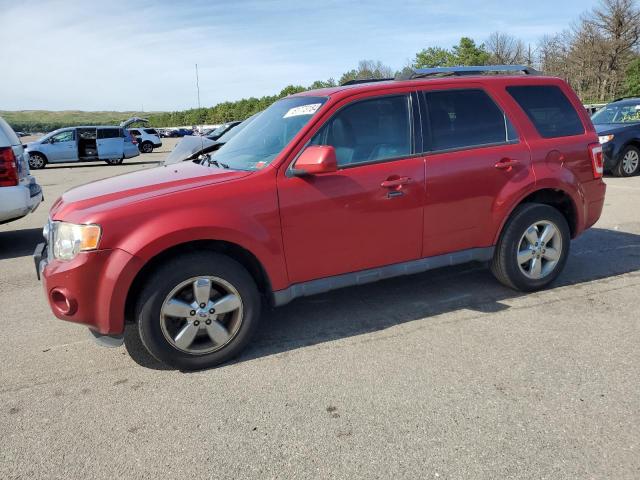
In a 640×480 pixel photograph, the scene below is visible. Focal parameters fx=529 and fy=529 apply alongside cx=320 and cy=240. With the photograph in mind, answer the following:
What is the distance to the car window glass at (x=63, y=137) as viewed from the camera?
21.8 meters

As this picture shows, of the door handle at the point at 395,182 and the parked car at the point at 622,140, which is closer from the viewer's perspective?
the door handle at the point at 395,182

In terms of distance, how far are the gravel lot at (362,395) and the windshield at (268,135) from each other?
4.22 feet

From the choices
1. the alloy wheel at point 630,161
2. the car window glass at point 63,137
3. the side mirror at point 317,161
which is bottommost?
the alloy wheel at point 630,161

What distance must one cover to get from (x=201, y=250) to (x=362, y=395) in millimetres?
1368

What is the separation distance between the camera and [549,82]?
185 inches

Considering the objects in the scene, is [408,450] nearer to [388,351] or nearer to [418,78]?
[388,351]

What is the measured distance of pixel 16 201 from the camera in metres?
6.68

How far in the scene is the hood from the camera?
131 inches

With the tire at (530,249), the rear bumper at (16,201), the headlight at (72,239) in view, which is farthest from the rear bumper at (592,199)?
the rear bumper at (16,201)

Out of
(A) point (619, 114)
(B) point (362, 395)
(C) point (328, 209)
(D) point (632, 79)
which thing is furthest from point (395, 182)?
(D) point (632, 79)

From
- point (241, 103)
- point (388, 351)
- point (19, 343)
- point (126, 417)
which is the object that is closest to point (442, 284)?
point (388, 351)

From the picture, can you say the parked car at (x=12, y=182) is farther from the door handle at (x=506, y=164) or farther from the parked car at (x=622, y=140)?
the parked car at (x=622, y=140)

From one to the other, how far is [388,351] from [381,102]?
185cm

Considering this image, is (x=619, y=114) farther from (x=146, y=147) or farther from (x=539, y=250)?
(x=146, y=147)
